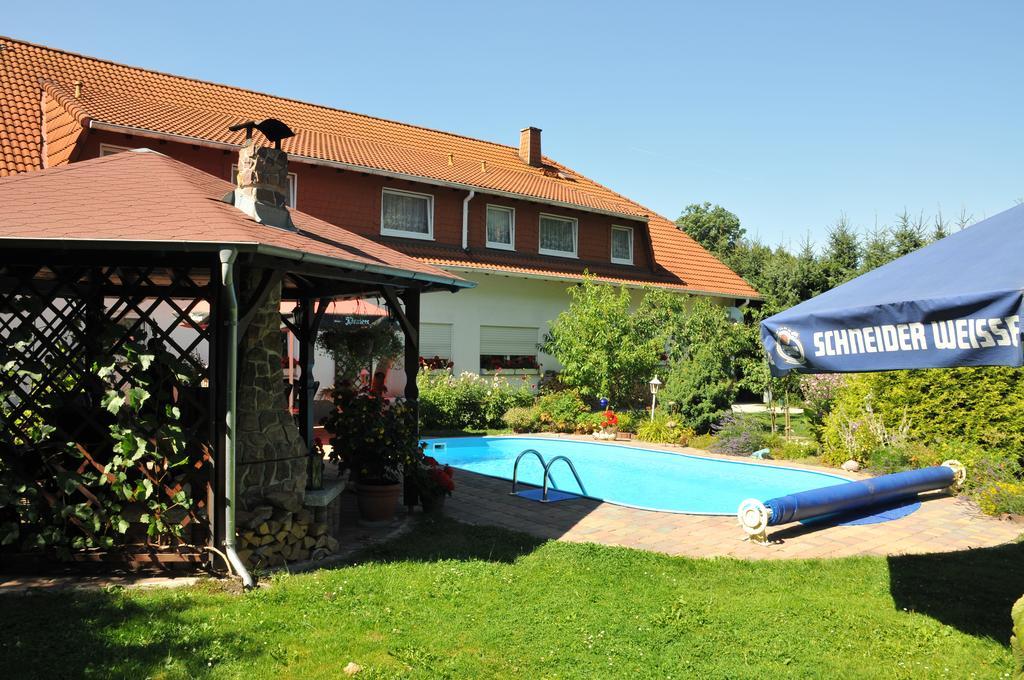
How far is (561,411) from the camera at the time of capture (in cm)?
1789

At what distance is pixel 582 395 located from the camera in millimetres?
19016

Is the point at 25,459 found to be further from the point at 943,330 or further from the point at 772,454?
the point at 772,454

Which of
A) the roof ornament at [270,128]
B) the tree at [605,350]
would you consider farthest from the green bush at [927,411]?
the roof ornament at [270,128]

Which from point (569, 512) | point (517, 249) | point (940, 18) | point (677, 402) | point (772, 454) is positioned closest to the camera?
point (569, 512)

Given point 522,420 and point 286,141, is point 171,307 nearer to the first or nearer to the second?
point 522,420

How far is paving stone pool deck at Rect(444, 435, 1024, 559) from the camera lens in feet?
24.8

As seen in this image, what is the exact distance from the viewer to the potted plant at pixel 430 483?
8594mm

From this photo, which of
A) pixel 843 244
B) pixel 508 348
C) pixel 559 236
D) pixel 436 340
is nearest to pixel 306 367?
pixel 436 340

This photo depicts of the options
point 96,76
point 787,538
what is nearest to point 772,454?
point 787,538

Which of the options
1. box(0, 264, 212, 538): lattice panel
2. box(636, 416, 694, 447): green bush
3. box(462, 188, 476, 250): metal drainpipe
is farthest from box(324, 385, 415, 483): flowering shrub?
box(462, 188, 476, 250): metal drainpipe

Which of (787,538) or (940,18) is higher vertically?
(940,18)

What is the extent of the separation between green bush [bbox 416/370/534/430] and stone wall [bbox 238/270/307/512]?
924cm

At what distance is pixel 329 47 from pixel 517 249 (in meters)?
8.47

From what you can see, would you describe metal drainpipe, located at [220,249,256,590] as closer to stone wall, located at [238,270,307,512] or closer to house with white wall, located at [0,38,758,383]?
stone wall, located at [238,270,307,512]
